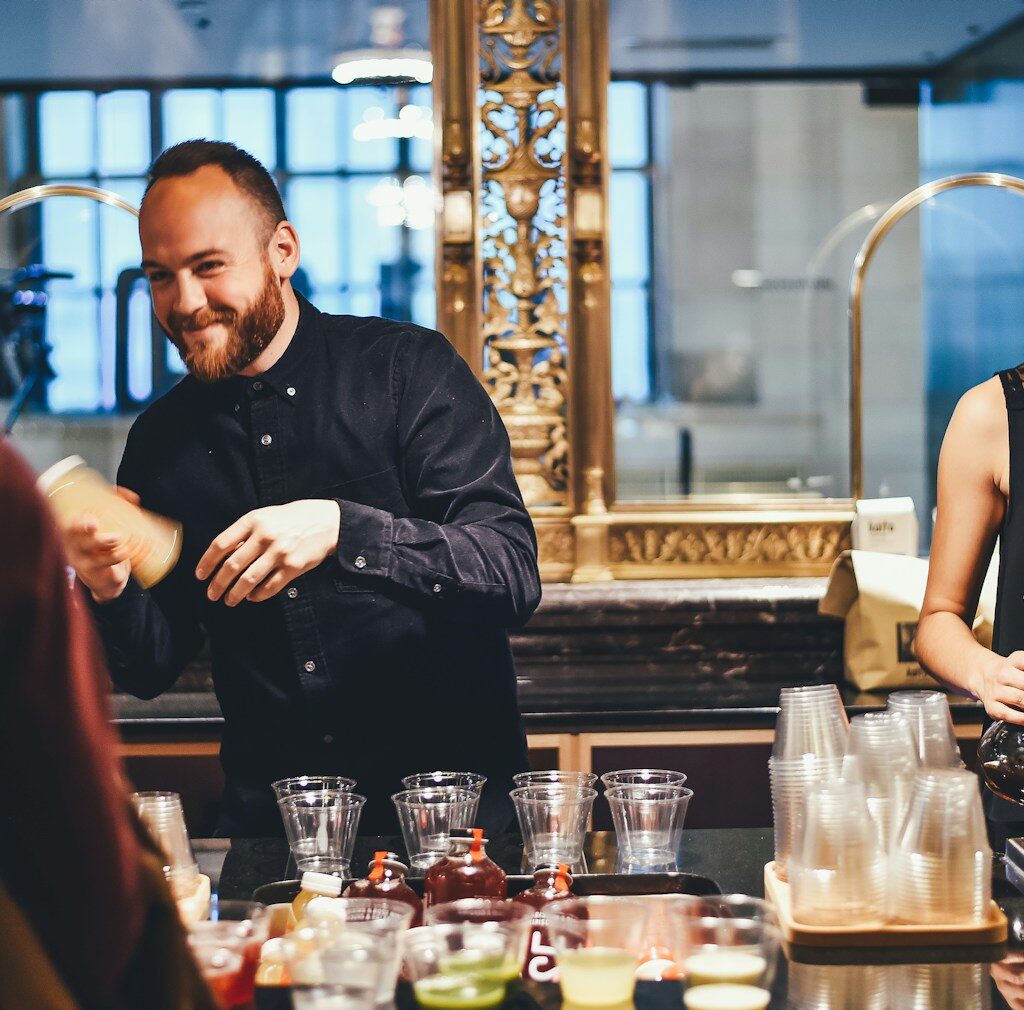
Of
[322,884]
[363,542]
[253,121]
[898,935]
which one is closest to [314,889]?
[322,884]

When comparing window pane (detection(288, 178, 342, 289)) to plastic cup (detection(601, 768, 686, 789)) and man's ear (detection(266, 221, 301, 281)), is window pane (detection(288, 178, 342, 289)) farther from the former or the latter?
plastic cup (detection(601, 768, 686, 789))

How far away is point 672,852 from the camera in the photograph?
1598mm

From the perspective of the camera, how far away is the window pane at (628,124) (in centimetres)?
331

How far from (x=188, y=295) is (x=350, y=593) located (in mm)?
461

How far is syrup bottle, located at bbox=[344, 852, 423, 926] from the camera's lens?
137 cm

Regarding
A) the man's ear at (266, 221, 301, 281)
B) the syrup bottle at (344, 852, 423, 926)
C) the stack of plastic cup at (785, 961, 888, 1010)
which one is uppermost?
the man's ear at (266, 221, 301, 281)

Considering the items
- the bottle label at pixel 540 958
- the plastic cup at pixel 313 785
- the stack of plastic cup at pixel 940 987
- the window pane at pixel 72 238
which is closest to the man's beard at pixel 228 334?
the plastic cup at pixel 313 785

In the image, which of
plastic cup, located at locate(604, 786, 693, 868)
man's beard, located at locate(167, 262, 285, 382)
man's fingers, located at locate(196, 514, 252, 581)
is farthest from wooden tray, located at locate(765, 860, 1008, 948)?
man's beard, located at locate(167, 262, 285, 382)

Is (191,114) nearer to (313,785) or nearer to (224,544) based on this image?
(224,544)

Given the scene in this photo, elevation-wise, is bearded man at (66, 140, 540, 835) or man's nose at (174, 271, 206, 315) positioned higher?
man's nose at (174, 271, 206, 315)

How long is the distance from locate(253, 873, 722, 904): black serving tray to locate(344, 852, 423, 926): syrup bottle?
131 mm

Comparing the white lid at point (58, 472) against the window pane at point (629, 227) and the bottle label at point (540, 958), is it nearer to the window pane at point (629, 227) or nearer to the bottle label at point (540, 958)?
the bottle label at point (540, 958)

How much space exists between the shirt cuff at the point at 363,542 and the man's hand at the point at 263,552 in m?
0.04

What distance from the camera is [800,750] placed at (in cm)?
147
